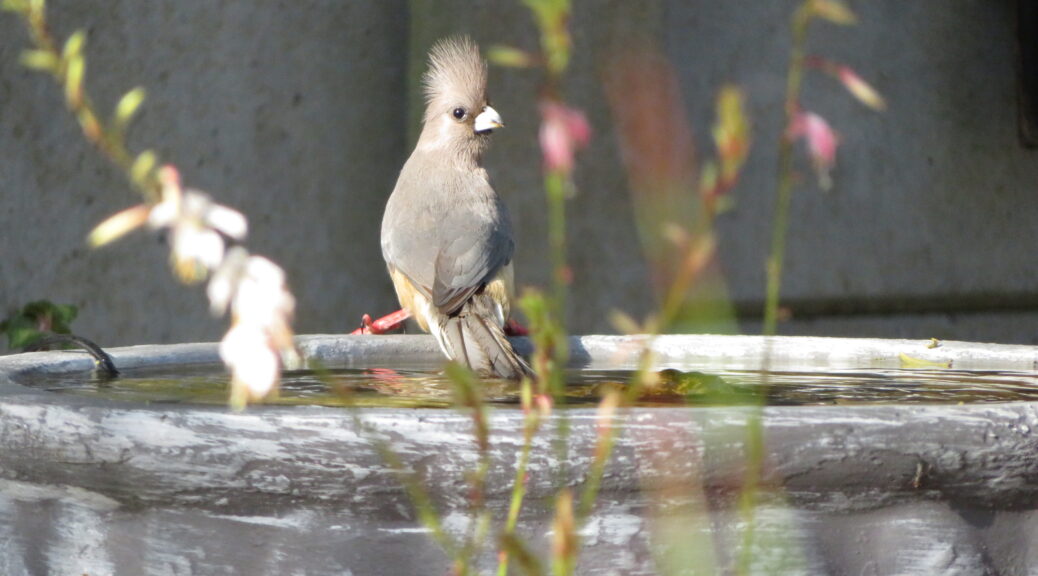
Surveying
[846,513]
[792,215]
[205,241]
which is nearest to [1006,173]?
[792,215]

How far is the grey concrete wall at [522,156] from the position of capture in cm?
406

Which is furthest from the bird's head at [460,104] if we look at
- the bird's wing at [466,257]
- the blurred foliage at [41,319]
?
the blurred foliage at [41,319]

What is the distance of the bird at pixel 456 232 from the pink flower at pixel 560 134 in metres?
1.88

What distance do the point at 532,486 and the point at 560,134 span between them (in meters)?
0.45

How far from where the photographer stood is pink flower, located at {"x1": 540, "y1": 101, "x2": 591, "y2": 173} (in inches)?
29.0

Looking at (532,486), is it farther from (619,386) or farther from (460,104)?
(460,104)

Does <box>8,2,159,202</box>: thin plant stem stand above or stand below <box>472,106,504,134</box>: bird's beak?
below

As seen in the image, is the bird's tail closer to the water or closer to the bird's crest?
the water

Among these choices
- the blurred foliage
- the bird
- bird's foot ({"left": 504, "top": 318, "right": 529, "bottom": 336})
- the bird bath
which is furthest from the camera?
the blurred foliage

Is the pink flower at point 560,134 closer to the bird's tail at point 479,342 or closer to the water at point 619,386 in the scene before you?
the water at point 619,386

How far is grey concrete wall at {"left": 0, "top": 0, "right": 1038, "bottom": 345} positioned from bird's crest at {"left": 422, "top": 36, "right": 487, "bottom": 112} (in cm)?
64

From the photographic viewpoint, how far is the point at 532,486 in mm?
1116

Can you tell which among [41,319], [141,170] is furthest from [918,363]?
[41,319]

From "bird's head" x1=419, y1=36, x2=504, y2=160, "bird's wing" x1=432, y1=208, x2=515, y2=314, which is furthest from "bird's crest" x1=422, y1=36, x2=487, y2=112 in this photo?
"bird's wing" x1=432, y1=208, x2=515, y2=314
